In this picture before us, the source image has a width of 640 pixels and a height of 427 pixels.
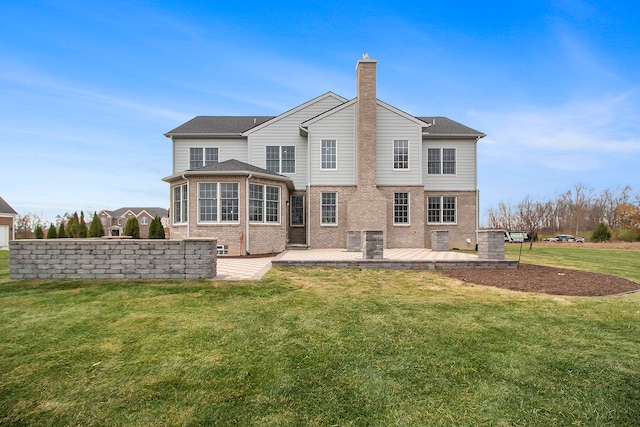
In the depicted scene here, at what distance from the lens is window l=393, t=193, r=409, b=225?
17672 mm

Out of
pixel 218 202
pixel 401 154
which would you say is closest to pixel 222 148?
pixel 218 202

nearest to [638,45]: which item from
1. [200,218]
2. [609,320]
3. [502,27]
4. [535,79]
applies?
[535,79]

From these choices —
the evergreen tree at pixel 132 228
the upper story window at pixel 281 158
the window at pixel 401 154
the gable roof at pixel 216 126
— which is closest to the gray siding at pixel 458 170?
the window at pixel 401 154

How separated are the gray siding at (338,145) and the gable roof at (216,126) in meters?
4.69

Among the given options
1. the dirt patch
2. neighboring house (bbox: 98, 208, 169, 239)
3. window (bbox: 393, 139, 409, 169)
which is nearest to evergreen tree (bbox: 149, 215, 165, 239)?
window (bbox: 393, 139, 409, 169)

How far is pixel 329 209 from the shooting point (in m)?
17.4

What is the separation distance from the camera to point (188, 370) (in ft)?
10.7

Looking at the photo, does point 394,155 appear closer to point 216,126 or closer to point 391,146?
point 391,146

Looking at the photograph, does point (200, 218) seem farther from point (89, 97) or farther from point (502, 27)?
point (502, 27)

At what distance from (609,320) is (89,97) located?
57.1ft

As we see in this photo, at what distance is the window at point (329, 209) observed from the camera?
685 inches

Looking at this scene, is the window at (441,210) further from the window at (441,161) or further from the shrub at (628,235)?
the shrub at (628,235)

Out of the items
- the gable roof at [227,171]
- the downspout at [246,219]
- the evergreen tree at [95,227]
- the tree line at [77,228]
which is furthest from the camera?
the evergreen tree at [95,227]

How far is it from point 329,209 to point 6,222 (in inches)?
1366
